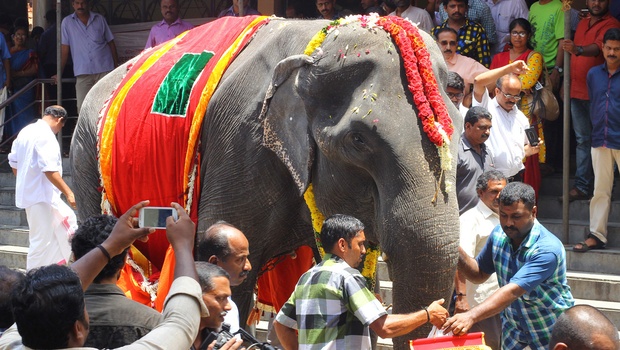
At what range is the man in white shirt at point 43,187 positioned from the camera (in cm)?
958

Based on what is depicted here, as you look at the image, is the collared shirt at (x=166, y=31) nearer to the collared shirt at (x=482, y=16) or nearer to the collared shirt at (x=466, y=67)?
the collared shirt at (x=482, y=16)

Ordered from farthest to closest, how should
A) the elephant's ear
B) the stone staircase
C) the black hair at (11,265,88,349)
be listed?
the stone staircase → the elephant's ear → the black hair at (11,265,88,349)

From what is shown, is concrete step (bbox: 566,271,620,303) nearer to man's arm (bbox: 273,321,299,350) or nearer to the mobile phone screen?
man's arm (bbox: 273,321,299,350)

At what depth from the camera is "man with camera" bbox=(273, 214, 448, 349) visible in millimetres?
4715

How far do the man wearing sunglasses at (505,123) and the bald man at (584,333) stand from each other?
4.19 m

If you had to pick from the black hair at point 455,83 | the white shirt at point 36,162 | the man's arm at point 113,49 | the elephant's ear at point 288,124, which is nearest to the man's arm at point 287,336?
the elephant's ear at point 288,124

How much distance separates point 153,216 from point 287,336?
1539mm

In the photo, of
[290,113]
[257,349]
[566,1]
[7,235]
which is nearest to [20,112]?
[7,235]

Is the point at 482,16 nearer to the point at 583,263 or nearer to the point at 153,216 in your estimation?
the point at 583,263

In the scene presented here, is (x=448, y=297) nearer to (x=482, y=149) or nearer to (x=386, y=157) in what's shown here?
(x=386, y=157)

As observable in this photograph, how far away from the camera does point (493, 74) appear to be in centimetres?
754

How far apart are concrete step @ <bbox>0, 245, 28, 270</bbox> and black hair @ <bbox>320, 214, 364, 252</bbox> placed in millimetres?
7021

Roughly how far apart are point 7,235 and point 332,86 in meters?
7.31

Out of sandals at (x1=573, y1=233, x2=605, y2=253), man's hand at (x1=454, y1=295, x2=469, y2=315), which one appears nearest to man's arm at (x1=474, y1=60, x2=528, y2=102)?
sandals at (x1=573, y1=233, x2=605, y2=253)
